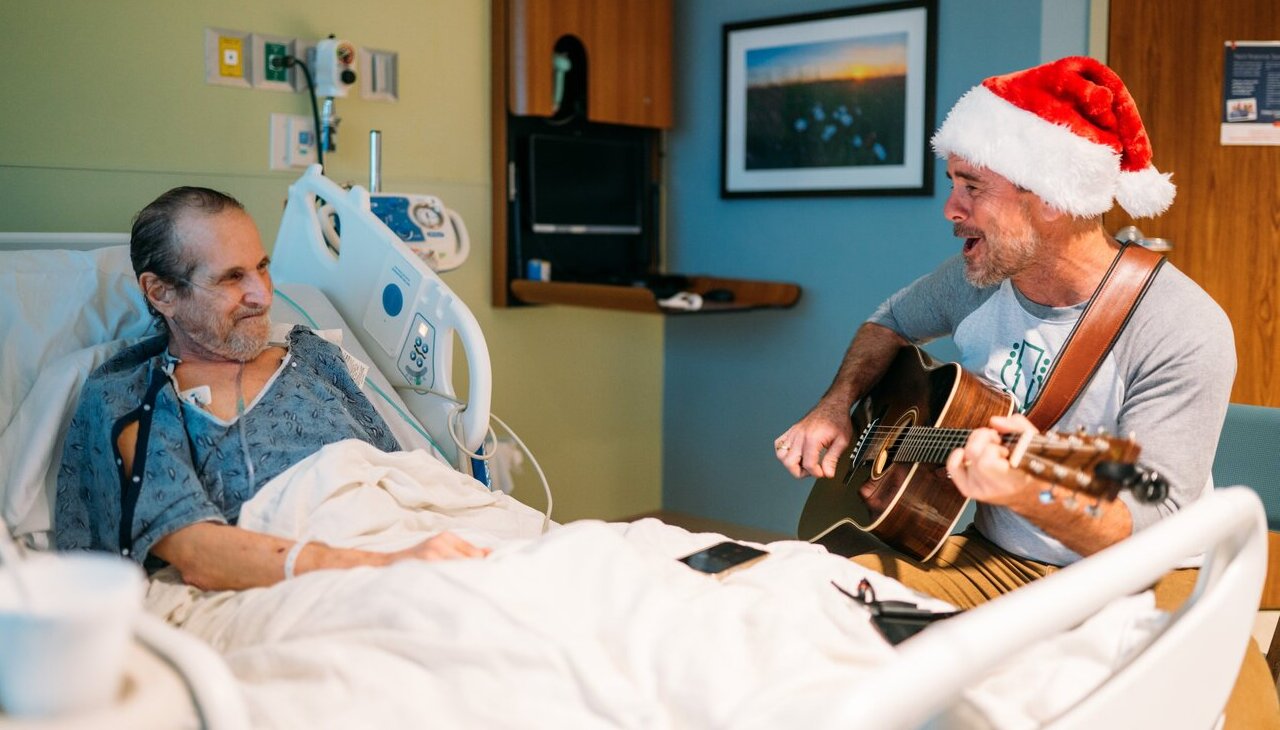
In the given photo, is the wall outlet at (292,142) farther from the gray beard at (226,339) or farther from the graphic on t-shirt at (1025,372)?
the graphic on t-shirt at (1025,372)

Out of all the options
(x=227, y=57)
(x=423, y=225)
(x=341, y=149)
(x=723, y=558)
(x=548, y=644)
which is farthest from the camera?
(x=341, y=149)

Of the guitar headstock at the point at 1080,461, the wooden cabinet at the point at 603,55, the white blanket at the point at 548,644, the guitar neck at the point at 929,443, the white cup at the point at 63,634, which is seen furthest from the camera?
the wooden cabinet at the point at 603,55

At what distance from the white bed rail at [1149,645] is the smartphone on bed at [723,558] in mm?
408

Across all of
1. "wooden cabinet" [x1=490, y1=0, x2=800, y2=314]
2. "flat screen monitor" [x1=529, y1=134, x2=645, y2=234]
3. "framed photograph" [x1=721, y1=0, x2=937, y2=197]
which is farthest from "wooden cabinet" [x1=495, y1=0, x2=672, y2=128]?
"framed photograph" [x1=721, y1=0, x2=937, y2=197]

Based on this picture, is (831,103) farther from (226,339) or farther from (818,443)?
(226,339)

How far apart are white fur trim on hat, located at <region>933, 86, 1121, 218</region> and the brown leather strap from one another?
0.15m

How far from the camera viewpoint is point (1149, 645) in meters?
1.20

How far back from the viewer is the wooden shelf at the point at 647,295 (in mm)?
3312

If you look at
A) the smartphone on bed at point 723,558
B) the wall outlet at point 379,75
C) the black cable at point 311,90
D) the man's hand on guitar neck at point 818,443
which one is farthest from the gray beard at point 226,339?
the wall outlet at point 379,75

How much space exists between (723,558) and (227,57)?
195 cm

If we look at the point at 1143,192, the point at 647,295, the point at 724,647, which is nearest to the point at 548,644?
the point at 724,647

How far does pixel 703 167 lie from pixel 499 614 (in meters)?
2.91

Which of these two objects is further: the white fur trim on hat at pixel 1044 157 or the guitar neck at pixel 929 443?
the white fur trim on hat at pixel 1044 157

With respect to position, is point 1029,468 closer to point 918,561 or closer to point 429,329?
point 918,561
